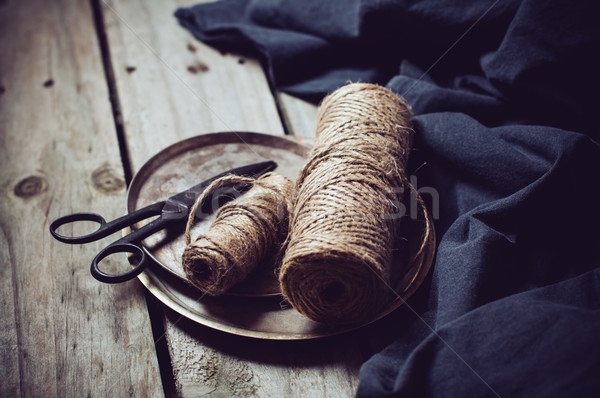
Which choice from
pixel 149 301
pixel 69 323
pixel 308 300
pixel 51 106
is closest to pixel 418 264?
pixel 308 300

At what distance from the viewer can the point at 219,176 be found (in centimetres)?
85

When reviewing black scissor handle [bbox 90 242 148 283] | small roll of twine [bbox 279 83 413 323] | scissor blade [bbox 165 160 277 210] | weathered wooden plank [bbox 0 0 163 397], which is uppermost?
small roll of twine [bbox 279 83 413 323]

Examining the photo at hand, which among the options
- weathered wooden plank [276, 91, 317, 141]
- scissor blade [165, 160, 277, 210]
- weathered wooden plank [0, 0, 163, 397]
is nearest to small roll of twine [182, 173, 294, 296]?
scissor blade [165, 160, 277, 210]

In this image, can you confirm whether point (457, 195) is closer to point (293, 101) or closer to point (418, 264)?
point (418, 264)

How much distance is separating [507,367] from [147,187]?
66 cm

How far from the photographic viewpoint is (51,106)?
1.10 meters

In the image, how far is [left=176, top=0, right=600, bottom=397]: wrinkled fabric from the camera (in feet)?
1.86

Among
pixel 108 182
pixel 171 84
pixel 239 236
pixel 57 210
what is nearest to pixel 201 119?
pixel 171 84

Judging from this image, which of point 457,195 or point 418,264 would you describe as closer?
point 418,264

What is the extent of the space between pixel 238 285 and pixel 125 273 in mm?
168

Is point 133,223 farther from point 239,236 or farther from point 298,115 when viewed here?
point 298,115

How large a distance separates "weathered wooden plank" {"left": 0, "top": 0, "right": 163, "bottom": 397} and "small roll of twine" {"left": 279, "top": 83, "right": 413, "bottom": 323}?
27 cm

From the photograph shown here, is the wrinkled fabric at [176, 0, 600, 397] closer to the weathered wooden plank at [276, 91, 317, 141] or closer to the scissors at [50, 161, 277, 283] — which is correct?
the weathered wooden plank at [276, 91, 317, 141]

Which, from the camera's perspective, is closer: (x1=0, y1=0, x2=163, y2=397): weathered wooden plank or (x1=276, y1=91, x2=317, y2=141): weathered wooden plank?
(x1=0, y1=0, x2=163, y2=397): weathered wooden plank
